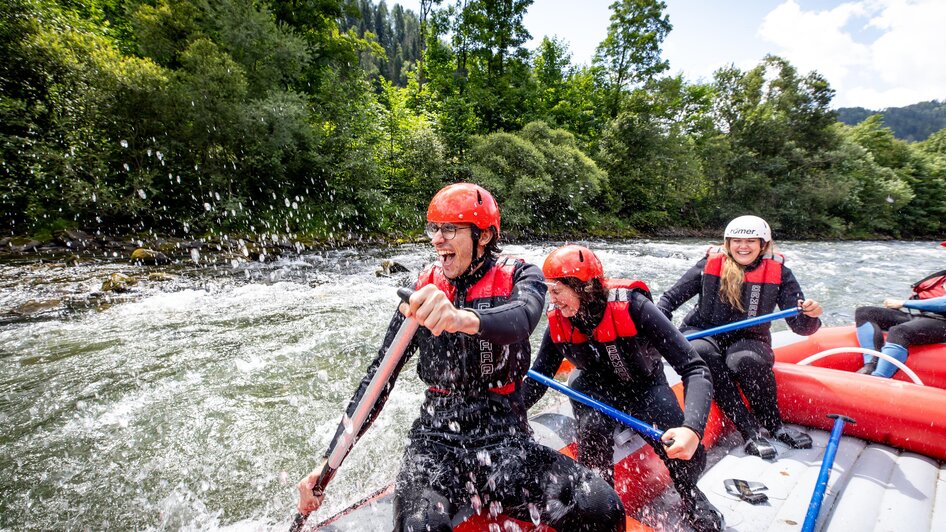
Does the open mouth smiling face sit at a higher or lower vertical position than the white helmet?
lower

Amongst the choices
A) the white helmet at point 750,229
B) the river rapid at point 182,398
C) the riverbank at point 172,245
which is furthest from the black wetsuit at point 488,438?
the riverbank at point 172,245

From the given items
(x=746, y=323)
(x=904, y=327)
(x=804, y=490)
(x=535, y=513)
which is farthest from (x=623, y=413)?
(x=904, y=327)

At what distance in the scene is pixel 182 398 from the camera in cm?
449

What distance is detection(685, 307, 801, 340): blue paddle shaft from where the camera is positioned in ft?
11.2

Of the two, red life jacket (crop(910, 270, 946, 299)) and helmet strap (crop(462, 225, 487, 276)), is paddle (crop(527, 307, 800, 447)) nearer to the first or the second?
helmet strap (crop(462, 225, 487, 276))

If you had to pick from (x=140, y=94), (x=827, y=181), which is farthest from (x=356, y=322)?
(x=827, y=181)

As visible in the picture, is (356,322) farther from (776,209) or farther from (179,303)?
(776,209)

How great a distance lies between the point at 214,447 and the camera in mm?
3727

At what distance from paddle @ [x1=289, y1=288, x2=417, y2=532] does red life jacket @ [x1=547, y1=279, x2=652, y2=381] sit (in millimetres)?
1267

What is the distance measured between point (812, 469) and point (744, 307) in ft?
4.40

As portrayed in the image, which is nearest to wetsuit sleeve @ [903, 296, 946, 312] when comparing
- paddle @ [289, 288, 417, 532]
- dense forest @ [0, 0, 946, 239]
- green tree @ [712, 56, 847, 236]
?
paddle @ [289, 288, 417, 532]

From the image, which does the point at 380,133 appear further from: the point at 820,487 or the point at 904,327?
the point at 820,487

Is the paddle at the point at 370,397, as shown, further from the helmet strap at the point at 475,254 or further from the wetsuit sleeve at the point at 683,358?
the wetsuit sleeve at the point at 683,358

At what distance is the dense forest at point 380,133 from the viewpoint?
1220 cm
